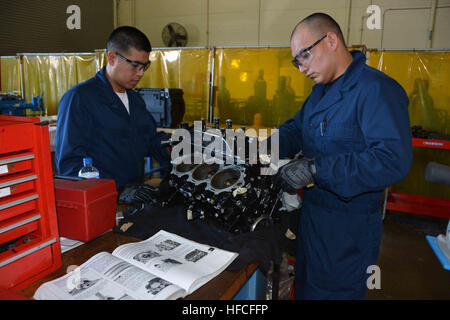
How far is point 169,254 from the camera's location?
43.6 inches

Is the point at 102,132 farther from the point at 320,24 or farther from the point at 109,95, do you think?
the point at 320,24

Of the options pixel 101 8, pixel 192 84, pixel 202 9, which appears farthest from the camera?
pixel 101 8

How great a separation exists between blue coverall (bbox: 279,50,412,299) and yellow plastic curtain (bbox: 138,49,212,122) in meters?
3.24

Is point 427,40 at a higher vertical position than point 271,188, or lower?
higher

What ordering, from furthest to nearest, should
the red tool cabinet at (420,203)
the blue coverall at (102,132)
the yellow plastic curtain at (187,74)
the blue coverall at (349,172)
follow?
the yellow plastic curtain at (187,74) < the red tool cabinet at (420,203) < the blue coverall at (102,132) < the blue coverall at (349,172)

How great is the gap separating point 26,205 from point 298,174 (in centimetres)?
100

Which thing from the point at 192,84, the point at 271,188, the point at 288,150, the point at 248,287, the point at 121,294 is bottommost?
the point at 248,287

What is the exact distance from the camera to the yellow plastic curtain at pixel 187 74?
4695 millimetres

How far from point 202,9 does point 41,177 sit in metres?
7.37

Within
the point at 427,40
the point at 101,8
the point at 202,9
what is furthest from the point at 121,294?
the point at 101,8

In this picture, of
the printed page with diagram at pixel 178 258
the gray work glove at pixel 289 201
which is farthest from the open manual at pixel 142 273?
the gray work glove at pixel 289 201

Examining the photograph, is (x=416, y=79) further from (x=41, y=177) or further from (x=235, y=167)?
(x=41, y=177)

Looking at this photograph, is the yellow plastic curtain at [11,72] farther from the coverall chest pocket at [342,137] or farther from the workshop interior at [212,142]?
the coverall chest pocket at [342,137]

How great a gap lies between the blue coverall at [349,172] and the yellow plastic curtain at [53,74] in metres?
4.99
